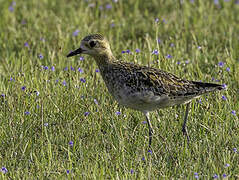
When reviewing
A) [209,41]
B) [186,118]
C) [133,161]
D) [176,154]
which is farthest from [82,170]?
[209,41]

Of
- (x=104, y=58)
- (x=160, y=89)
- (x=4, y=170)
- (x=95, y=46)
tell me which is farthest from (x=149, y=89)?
(x=4, y=170)

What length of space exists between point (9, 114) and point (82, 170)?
5.18 feet

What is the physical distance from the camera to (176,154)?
600 cm

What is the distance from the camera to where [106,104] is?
23.4 ft

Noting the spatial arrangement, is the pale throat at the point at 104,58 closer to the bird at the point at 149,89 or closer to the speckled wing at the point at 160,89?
the bird at the point at 149,89

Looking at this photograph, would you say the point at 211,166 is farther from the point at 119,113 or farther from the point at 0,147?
the point at 0,147

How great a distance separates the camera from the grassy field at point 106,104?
5.69 metres

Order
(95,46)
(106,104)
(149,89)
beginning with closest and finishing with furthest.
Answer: (149,89) < (95,46) < (106,104)

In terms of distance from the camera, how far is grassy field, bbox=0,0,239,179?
5691mm

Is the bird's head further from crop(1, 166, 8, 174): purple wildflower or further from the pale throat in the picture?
crop(1, 166, 8, 174): purple wildflower

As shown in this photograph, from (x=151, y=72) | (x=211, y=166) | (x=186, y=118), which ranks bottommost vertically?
(x=211, y=166)

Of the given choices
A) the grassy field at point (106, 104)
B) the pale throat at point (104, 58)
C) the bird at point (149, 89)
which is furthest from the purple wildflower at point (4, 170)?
the pale throat at point (104, 58)

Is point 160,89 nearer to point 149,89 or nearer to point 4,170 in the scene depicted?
point 149,89

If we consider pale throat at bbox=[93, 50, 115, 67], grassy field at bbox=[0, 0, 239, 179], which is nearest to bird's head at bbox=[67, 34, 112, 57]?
pale throat at bbox=[93, 50, 115, 67]
